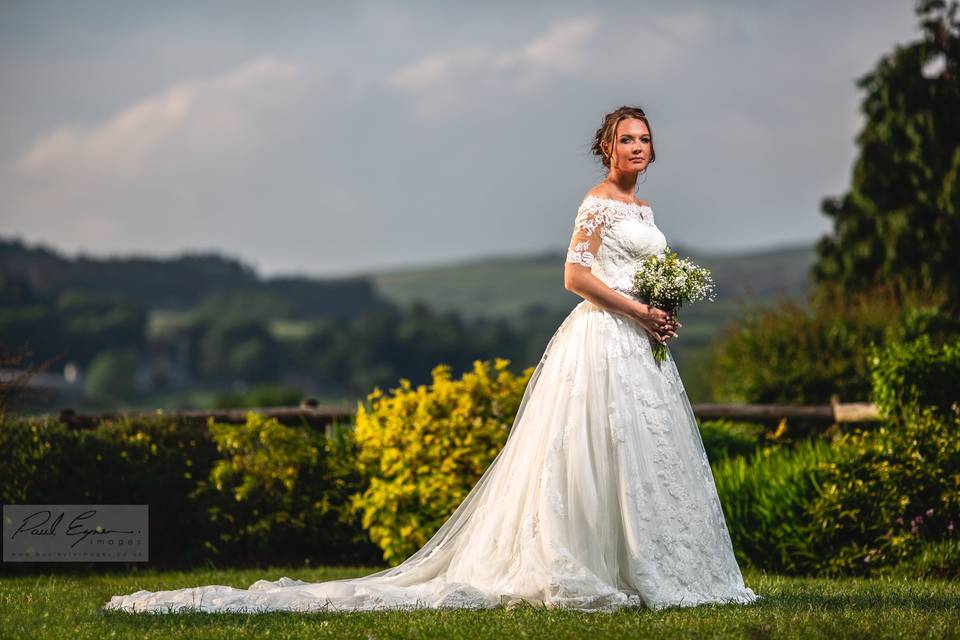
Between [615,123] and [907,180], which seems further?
[907,180]

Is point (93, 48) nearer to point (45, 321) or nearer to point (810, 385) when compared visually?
point (45, 321)

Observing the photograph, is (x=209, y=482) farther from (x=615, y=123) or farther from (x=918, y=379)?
(x=918, y=379)

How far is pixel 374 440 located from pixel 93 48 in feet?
292

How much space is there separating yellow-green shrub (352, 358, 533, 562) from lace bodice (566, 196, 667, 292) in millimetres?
3467

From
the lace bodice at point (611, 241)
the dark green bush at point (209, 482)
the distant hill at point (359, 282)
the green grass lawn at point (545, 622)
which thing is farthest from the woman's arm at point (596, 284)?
the distant hill at point (359, 282)

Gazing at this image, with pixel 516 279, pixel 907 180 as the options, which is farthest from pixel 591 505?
pixel 516 279

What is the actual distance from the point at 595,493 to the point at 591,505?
8cm

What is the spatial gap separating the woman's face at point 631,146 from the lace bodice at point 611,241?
9.8 inches

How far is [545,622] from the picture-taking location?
5820 millimetres

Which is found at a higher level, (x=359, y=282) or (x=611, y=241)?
(x=359, y=282)

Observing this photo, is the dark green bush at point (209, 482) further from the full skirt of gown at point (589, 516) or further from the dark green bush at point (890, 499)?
the dark green bush at point (890, 499)

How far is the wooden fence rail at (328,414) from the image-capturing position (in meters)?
11.6

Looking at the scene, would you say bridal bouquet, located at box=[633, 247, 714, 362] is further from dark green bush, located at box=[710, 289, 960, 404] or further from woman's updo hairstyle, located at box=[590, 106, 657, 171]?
dark green bush, located at box=[710, 289, 960, 404]

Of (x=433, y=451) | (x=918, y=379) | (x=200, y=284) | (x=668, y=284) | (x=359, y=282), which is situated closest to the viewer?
(x=668, y=284)
